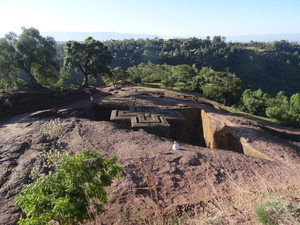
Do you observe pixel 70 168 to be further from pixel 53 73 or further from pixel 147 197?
pixel 53 73

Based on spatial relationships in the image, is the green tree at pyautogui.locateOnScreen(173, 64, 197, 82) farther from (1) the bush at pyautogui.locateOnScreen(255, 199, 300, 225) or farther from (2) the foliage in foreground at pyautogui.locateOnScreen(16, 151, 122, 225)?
(2) the foliage in foreground at pyautogui.locateOnScreen(16, 151, 122, 225)

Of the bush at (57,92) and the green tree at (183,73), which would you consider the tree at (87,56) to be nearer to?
the bush at (57,92)

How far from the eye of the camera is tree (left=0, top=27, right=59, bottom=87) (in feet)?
45.5

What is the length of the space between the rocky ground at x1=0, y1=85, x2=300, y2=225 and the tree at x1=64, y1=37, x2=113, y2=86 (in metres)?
8.64

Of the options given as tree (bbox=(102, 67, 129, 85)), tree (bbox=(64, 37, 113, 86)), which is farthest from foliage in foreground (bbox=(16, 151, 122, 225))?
tree (bbox=(102, 67, 129, 85))

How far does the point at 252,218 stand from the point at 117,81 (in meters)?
21.5

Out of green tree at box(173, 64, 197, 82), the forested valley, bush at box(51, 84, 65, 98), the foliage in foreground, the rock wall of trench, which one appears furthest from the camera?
green tree at box(173, 64, 197, 82)

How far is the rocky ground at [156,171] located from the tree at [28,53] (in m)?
6.25

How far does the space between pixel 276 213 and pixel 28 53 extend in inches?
669

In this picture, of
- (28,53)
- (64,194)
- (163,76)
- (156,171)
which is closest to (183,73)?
(163,76)

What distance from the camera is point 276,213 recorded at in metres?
3.36

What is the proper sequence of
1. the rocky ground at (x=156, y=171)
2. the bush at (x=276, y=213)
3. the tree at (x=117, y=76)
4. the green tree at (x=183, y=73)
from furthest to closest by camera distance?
the green tree at (x=183, y=73), the tree at (x=117, y=76), the rocky ground at (x=156, y=171), the bush at (x=276, y=213)

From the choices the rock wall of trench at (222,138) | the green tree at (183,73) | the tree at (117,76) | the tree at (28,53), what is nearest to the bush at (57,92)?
the tree at (28,53)

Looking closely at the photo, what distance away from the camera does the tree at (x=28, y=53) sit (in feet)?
45.5
